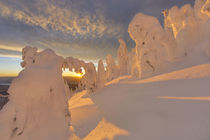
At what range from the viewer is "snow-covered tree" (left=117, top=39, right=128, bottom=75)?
34.4 m

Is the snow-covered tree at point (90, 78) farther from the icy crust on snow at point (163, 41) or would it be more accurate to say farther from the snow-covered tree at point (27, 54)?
the snow-covered tree at point (27, 54)

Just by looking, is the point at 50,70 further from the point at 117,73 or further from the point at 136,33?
the point at 117,73

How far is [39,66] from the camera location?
13.9ft

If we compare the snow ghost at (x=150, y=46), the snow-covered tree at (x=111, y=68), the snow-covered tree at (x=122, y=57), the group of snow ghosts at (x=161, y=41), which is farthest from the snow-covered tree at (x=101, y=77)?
the snow-covered tree at (x=122, y=57)

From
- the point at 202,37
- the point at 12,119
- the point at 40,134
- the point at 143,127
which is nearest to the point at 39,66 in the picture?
the point at 12,119

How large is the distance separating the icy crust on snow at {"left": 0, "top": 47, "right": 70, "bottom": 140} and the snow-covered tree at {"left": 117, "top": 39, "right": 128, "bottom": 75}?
3085cm

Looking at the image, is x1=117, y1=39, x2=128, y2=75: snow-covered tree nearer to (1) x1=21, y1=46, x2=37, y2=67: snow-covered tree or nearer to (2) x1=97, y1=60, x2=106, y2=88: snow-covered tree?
(2) x1=97, y1=60, x2=106, y2=88: snow-covered tree

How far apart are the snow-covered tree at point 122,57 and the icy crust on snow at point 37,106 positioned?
30.9m

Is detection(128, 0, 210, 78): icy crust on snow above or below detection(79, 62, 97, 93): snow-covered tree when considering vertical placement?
above

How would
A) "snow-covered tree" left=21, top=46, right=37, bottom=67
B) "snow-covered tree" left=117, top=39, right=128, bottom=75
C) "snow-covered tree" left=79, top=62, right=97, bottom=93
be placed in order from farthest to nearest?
"snow-covered tree" left=117, top=39, right=128, bottom=75, "snow-covered tree" left=79, top=62, right=97, bottom=93, "snow-covered tree" left=21, top=46, right=37, bottom=67

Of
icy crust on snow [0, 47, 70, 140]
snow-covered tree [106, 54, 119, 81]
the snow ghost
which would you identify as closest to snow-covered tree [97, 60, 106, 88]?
the snow ghost

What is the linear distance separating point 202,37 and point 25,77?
70.0 feet

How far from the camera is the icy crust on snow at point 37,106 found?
10.6ft

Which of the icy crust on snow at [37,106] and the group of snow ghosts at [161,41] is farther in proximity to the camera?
the group of snow ghosts at [161,41]
